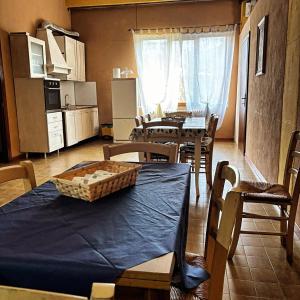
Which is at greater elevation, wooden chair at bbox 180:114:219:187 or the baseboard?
wooden chair at bbox 180:114:219:187

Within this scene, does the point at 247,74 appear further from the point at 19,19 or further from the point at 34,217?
the point at 34,217

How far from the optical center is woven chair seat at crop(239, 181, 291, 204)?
199 centimetres

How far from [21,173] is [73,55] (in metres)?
5.90

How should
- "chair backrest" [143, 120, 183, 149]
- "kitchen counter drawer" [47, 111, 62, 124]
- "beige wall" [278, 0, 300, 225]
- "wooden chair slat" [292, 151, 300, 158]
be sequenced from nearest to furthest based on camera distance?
1. "wooden chair slat" [292, 151, 300, 158]
2. "beige wall" [278, 0, 300, 225]
3. "chair backrest" [143, 120, 183, 149]
4. "kitchen counter drawer" [47, 111, 62, 124]

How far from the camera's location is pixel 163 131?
3.28 metres

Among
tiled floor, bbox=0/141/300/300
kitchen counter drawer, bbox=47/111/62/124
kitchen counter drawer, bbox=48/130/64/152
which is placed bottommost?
tiled floor, bbox=0/141/300/300

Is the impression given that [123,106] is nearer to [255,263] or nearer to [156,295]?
[255,263]

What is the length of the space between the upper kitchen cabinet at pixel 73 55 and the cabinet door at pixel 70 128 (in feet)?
3.14

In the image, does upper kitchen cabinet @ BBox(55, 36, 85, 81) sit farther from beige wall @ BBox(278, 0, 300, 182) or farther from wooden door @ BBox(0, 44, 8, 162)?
beige wall @ BBox(278, 0, 300, 182)

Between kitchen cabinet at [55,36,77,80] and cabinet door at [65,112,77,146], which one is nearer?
cabinet door at [65,112,77,146]

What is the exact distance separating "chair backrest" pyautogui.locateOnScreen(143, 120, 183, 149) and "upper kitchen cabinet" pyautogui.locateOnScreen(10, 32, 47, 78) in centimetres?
296

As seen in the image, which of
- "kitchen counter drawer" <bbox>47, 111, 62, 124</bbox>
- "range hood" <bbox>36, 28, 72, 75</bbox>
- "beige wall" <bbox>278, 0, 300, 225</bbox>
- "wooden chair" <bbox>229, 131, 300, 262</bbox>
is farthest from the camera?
"range hood" <bbox>36, 28, 72, 75</bbox>

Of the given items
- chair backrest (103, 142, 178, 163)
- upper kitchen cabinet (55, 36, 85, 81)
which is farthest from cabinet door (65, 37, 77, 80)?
chair backrest (103, 142, 178, 163)

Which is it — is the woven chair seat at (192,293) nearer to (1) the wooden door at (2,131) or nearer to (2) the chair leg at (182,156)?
(2) the chair leg at (182,156)
